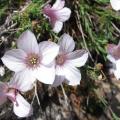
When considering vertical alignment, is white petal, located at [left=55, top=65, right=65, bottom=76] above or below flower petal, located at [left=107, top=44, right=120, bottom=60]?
above

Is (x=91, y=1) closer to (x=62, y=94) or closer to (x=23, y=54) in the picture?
(x=62, y=94)

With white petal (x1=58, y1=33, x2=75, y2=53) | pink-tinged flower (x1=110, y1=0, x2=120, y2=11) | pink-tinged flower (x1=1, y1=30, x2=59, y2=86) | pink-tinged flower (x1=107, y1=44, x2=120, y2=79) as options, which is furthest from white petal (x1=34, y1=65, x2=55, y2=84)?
pink-tinged flower (x1=110, y1=0, x2=120, y2=11)

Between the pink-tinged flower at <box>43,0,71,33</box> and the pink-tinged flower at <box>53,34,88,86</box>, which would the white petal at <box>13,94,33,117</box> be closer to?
the pink-tinged flower at <box>53,34,88,86</box>

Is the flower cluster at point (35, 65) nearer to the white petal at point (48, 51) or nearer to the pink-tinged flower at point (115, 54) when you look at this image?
the white petal at point (48, 51)

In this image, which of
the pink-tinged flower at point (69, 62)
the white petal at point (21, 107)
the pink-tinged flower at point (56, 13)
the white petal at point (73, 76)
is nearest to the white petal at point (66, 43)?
the pink-tinged flower at point (69, 62)

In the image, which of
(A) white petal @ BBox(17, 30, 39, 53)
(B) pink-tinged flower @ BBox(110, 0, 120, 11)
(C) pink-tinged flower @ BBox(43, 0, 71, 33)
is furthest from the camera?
(B) pink-tinged flower @ BBox(110, 0, 120, 11)

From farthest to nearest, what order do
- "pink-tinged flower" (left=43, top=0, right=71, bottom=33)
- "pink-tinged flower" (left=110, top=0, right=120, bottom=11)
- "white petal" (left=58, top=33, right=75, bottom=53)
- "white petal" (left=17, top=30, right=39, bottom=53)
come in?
1. "pink-tinged flower" (left=110, top=0, right=120, bottom=11)
2. "pink-tinged flower" (left=43, top=0, right=71, bottom=33)
3. "white petal" (left=58, top=33, right=75, bottom=53)
4. "white petal" (left=17, top=30, right=39, bottom=53)
